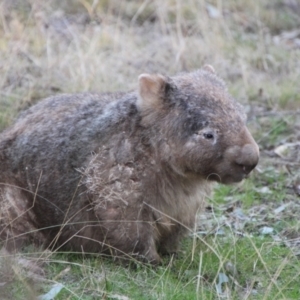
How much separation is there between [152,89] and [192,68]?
489 cm

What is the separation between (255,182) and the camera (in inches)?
330

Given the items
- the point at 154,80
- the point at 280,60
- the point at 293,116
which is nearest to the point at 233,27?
the point at 280,60

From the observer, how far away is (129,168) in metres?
6.12

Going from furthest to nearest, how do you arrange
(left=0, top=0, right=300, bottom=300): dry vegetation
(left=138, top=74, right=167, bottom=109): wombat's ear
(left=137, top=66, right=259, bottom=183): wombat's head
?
(left=138, top=74, right=167, bottom=109): wombat's ear → (left=137, top=66, right=259, bottom=183): wombat's head → (left=0, top=0, right=300, bottom=300): dry vegetation

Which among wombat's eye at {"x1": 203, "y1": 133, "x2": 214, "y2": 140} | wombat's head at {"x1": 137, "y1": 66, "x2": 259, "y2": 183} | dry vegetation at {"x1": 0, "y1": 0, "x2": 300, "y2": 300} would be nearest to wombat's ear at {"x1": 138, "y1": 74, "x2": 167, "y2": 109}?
wombat's head at {"x1": 137, "y1": 66, "x2": 259, "y2": 183}

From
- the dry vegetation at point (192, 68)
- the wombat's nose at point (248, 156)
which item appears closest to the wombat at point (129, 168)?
the wombat's nose at point (248, 156)

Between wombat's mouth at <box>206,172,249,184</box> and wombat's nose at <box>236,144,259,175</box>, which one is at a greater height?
wombat's nose at <box>236,144,259,175</box>

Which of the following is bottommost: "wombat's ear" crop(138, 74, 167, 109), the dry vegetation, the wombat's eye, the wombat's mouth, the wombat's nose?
the dry vegetation

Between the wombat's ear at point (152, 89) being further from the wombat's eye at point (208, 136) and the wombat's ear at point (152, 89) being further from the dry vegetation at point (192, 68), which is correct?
the dry vegetation at point (192, 68)

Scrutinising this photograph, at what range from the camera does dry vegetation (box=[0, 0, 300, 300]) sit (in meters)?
5.73

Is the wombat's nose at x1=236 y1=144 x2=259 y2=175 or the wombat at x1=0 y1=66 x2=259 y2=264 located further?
Answer: the wombat at x1=0 y1=66 x2=259 y2=264

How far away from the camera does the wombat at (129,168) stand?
6.02 meters

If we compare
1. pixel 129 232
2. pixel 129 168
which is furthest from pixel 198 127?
pixel 129 232

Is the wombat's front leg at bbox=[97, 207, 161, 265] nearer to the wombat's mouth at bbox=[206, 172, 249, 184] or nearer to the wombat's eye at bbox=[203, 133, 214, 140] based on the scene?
the wombat's mouth at bbox=[206, 172, 249, 184]
